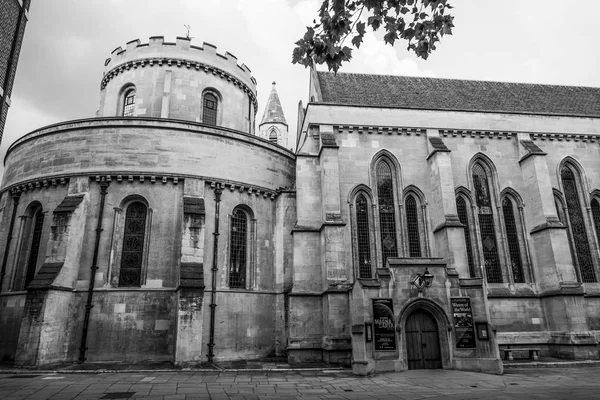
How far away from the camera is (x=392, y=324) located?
15.2m

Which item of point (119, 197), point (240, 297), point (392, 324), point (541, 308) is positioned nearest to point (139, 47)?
point (119, 197)

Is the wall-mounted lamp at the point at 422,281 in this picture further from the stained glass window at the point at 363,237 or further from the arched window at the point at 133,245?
the arched window at the point at 133,245

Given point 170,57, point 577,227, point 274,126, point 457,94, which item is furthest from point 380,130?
point 274,126

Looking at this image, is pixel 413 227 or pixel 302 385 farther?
pixel 413 227

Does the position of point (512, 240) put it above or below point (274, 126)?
below

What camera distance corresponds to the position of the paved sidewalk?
10555mm

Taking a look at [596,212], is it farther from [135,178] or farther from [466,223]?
[135,178]

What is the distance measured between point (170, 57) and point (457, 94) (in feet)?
59.3

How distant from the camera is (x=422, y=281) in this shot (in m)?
15.8

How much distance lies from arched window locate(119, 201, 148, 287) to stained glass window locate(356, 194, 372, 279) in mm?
10091

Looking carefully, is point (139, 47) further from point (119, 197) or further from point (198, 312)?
point (198, 312)

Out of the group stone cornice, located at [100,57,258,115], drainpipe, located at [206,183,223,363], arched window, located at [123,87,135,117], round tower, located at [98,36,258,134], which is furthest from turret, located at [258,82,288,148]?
drainpipe, located at [206,183,223,363]

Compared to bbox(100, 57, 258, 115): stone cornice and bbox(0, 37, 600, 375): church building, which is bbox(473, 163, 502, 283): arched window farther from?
bbox(100, 57, 258, 115): stone cornice

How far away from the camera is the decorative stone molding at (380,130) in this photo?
21406 millimetres
